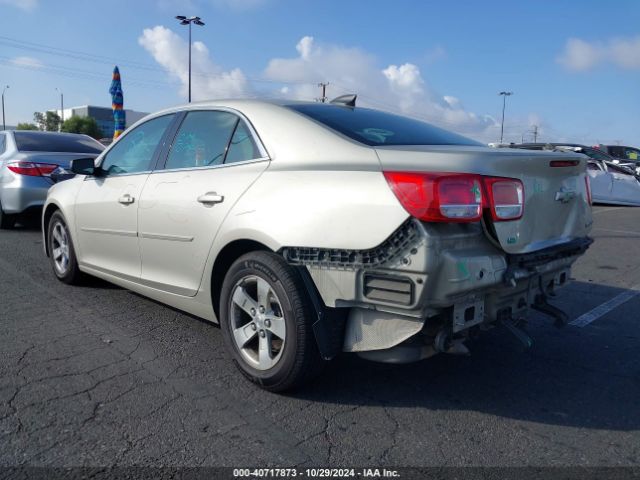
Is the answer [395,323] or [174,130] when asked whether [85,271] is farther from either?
[395,323]

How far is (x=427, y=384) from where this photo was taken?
336 centimetres

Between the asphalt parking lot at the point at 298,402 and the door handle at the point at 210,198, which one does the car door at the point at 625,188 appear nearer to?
the asphalt parking lot at the point at 298,402

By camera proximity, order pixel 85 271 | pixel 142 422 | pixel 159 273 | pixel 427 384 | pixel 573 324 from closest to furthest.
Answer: pixel 142 422, pixel 427 384, pixel 159 273, pixel 573 324, pixel 85 271

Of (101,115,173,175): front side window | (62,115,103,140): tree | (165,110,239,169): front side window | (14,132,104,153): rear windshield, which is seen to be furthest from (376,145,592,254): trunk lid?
(62,115,103,140): tree

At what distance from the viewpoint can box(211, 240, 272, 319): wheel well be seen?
3.27 metres

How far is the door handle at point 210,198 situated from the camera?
3.38m

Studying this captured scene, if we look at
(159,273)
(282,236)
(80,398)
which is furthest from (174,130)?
(80,398)

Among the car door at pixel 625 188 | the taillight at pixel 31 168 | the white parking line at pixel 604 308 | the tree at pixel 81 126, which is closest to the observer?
the white parking line at pixel 604 308

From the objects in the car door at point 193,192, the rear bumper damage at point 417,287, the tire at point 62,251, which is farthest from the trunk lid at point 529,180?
the tire at point 62,251

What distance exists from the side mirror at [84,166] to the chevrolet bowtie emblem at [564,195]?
3.55 meters

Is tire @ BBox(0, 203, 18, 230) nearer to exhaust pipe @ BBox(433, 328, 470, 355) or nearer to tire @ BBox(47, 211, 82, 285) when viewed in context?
tire @ BBox(47, 211, 82, 285)

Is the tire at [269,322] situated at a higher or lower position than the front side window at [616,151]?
lower

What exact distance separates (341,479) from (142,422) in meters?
1.05

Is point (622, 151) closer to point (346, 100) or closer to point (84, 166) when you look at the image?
point (346, 100)
